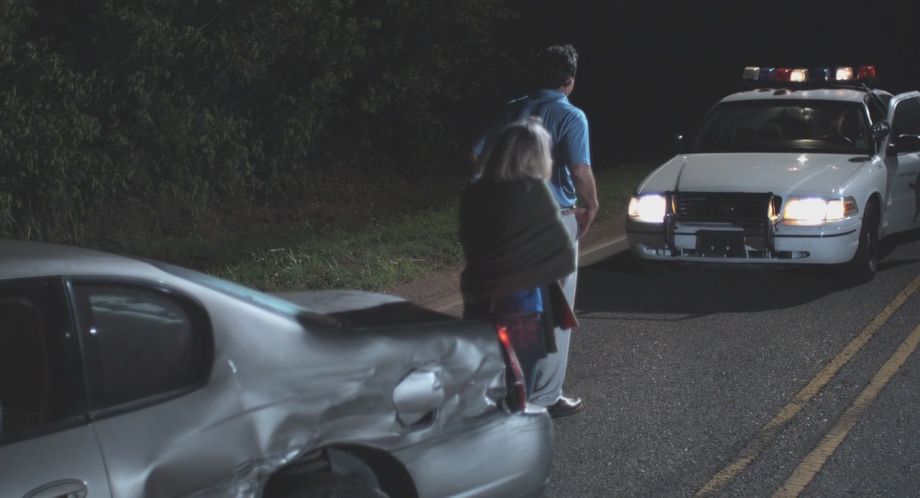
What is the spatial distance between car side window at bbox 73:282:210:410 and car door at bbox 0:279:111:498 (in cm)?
6

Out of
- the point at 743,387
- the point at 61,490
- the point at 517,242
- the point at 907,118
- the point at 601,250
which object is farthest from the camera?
the point at 601,250

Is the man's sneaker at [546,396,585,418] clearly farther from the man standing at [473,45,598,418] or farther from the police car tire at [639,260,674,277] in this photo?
the police car tire at [639,260,674,277]

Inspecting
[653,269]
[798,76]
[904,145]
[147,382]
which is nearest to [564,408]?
[147,382]

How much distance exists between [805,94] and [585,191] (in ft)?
19.2

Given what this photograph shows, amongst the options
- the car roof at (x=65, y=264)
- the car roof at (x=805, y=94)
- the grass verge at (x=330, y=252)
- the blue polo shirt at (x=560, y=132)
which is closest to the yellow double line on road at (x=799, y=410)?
the blue polo shirt at (x=560, y=132)

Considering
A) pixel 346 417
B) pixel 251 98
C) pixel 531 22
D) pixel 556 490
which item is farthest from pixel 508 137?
pixel 531 22

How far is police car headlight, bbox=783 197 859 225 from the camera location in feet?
31.6

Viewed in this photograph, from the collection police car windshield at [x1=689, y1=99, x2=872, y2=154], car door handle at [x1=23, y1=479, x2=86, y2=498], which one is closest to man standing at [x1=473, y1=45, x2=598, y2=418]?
car door handle at [x1=23, y1=479, x2=86, y2=498]

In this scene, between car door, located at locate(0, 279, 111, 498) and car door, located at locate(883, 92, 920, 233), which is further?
car door, located at locate(883, 92, 920, 233)

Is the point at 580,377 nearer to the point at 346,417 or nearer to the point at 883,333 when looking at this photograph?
the point at 883,333

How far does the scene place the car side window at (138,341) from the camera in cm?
346

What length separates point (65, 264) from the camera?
353cm

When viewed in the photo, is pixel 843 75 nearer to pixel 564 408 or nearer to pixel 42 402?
pixel 564 408

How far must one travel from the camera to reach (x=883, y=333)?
8.52 metres
